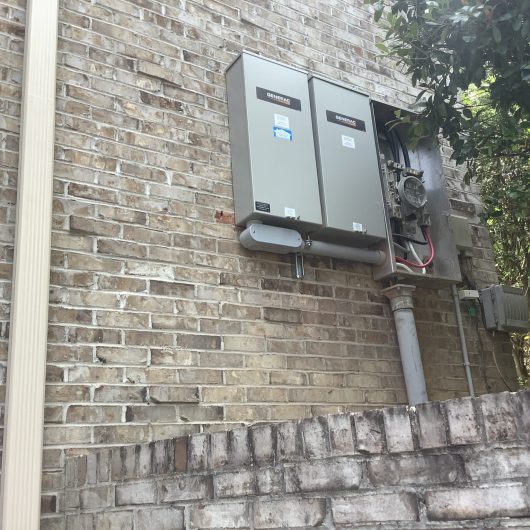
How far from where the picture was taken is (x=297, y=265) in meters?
2.97

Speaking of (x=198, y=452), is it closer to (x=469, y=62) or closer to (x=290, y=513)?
(x=290, y=513)

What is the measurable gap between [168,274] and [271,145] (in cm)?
81

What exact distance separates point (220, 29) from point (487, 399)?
2660 millimetres

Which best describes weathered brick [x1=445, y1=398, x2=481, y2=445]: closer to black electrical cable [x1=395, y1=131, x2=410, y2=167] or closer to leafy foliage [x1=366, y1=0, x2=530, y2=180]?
leafy foliage [x1=366, y1=0, x2=530, y2=180]

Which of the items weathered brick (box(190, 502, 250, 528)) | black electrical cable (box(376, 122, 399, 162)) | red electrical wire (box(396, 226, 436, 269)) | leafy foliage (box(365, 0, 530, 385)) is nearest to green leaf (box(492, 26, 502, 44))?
leafy foliage (box(365, 0, 530, 385))

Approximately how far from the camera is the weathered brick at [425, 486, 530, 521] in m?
1.04

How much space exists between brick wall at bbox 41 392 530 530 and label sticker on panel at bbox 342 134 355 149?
200 cm

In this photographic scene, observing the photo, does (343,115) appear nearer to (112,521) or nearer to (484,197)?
(484,197)

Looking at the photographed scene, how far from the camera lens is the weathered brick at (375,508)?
3.84 ft

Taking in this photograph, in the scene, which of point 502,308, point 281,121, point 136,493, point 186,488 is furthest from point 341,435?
point 502,308

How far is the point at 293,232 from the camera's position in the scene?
2877mm

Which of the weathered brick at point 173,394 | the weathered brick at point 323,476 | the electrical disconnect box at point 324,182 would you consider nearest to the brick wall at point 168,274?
the weathered brick at point 173,394

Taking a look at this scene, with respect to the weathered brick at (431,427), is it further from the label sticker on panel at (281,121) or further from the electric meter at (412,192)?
the electric meter at (412,192)

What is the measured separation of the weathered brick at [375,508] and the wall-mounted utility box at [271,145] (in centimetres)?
167
